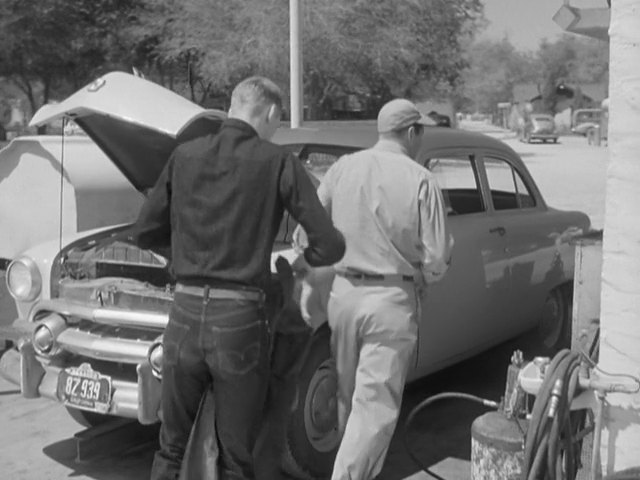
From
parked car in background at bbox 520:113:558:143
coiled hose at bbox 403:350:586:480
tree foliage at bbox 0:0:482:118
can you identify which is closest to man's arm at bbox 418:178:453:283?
coiled hose at bbox 403:350:586:480

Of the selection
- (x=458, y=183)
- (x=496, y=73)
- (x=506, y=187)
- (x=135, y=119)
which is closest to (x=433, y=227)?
(x=135, y=119)

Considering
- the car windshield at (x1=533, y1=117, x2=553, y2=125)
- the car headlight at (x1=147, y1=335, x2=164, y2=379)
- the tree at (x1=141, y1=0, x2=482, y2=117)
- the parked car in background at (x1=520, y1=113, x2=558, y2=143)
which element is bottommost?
the parked car in background at (x1=520, y1=113, x2=558, y2=143)

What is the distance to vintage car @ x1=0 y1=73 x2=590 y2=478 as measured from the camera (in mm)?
4641

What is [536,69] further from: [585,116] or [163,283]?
[163,283]

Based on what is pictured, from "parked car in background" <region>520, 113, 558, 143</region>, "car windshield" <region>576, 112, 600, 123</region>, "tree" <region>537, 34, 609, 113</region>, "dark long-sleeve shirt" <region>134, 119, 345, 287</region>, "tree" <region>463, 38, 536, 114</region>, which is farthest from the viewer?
"tree" <region>463, 38, 536, 114</region>

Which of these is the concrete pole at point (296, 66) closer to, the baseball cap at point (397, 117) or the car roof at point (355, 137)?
the car roof at point (355, 137)

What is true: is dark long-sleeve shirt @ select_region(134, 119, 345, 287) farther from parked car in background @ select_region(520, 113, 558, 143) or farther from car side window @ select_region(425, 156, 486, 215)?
parked car in background @ select_region(520, 113, 558, 143)

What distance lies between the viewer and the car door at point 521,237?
6.30 m

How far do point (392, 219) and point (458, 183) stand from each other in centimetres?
202

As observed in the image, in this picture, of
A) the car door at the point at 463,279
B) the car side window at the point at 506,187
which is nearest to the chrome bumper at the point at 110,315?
the car door at the point at 463,279

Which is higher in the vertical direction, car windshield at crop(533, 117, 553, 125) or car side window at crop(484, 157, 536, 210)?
car side window at crop(484, 157, 536, 210)

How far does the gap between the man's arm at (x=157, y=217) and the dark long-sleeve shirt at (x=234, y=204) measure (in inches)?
3.2

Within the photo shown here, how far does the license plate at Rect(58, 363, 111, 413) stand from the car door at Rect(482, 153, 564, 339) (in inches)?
107

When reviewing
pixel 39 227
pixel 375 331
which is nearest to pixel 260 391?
pixel 375 331
